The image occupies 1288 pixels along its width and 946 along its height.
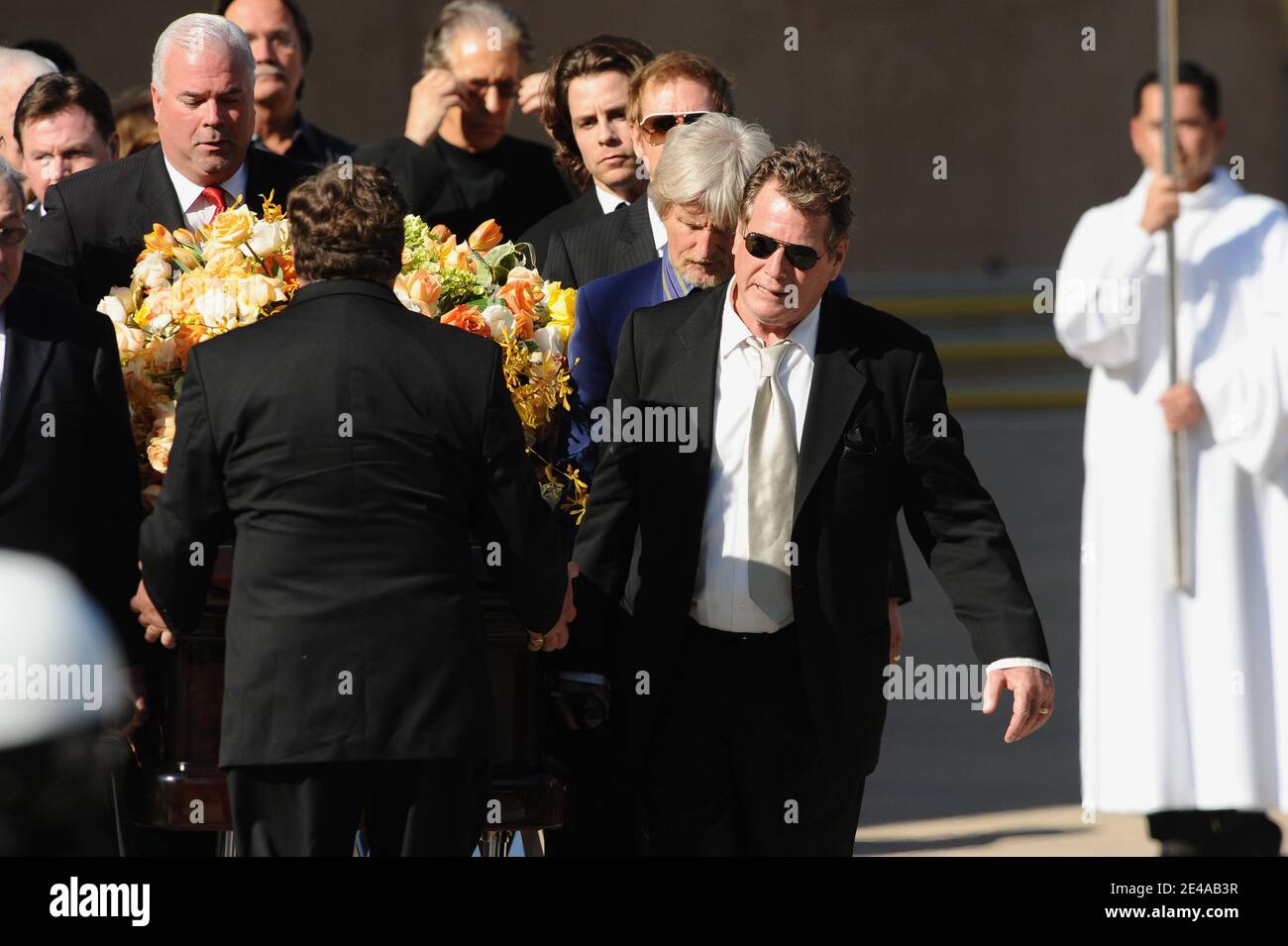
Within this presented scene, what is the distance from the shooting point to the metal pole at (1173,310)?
4.96 metres

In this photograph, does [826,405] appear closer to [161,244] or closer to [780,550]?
[780,550]

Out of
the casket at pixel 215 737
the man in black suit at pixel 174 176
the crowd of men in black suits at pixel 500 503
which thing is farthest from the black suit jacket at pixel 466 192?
the casket at pixel 215 737

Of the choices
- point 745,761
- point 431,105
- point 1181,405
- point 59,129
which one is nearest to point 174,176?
point 59,129

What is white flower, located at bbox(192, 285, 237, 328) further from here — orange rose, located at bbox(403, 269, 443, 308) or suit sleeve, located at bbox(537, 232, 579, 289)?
suit sleeve, located at bbox(537, 232, 579, 289)

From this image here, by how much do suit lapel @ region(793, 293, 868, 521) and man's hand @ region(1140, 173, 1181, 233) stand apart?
139 cm

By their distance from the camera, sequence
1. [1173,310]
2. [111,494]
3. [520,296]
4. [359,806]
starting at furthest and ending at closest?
[1173,310], [520,296], [111,494], [359,806]

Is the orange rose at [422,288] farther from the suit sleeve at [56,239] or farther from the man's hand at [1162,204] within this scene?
the man's hand at [1162,204]

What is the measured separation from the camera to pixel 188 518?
361 cm

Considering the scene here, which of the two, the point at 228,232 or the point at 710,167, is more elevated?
the point at 710,167

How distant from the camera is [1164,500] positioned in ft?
18.4

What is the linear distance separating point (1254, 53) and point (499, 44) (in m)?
12.0

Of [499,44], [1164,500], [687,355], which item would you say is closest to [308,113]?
[499,44]

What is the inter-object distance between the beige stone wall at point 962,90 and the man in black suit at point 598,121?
1111cm

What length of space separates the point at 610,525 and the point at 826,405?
0.43 meters
